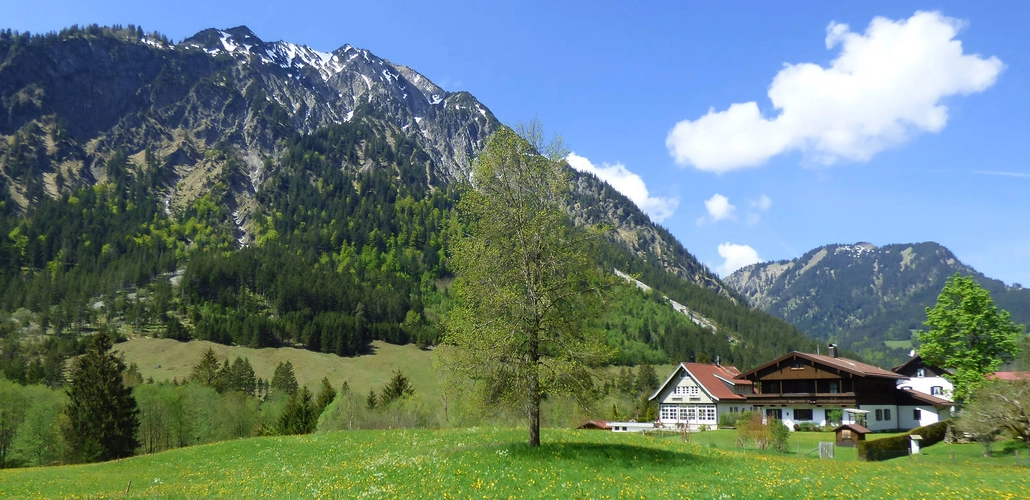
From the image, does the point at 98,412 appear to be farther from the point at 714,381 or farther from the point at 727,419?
the point at 714,381

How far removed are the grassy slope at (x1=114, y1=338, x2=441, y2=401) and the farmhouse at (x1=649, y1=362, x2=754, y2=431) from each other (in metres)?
60.1

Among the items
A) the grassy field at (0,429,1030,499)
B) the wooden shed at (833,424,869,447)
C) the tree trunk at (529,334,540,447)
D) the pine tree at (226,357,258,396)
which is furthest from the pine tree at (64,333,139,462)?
the wooden shed at (833,424,869,447)

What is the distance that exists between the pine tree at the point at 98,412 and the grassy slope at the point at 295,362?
249ft

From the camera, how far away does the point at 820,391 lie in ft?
240

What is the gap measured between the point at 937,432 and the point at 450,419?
154ft

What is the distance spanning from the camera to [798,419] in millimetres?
74250

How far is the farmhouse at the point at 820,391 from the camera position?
230 ft

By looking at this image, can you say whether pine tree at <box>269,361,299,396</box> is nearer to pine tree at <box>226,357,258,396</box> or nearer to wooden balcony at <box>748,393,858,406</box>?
pine tree at <box>226,357,258,396</box>

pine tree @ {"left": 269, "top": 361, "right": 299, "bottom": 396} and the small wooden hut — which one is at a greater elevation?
pine tree @ {"left": 269, "top": 361, "right": 299, "bottom": 396}

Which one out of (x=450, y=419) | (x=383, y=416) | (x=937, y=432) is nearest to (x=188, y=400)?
(x=383, y=416)

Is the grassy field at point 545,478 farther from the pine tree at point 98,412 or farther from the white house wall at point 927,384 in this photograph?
the white house wall at point 927,384

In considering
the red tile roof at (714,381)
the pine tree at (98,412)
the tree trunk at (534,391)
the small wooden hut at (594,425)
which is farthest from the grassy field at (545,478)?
the red tile roof at (714,381)

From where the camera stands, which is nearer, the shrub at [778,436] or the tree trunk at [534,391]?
the tree trunk at [534,391]

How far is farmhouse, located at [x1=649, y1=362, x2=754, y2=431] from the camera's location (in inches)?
3366
